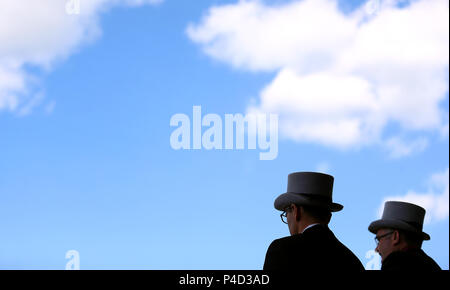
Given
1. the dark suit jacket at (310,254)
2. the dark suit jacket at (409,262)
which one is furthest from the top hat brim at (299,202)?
the dark suit jacket at (409,262)

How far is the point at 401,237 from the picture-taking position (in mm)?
6551

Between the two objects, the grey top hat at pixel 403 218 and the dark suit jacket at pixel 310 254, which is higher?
the grey top hat at pixel 403 218

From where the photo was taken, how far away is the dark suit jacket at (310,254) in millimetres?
4930

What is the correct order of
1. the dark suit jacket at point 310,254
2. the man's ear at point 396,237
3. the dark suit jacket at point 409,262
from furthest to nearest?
the man's ear at point 396,237
the dark suit jacket at point 409,262
the dark suit jacket at point 310,254

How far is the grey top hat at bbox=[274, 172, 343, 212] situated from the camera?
538 cm

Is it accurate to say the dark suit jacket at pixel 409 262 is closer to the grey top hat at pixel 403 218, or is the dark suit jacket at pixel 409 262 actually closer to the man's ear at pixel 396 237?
the man's ear at pixel 396 237

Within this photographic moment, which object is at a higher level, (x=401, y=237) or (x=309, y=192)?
(x=309, y=192)

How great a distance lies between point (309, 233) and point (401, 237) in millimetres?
1825

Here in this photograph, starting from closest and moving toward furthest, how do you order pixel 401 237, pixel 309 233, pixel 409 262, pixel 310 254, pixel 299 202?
pixel 310 254
pixel 309 233
pixel 299 202
pixel 409 262
pixel 401 237

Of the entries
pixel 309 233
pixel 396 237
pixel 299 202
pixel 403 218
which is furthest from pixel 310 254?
pixel 403 218

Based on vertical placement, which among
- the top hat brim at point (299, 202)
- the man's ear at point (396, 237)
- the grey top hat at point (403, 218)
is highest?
the grey top hat at point (403, 218)

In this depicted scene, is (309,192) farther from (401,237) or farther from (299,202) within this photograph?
(401,237)
